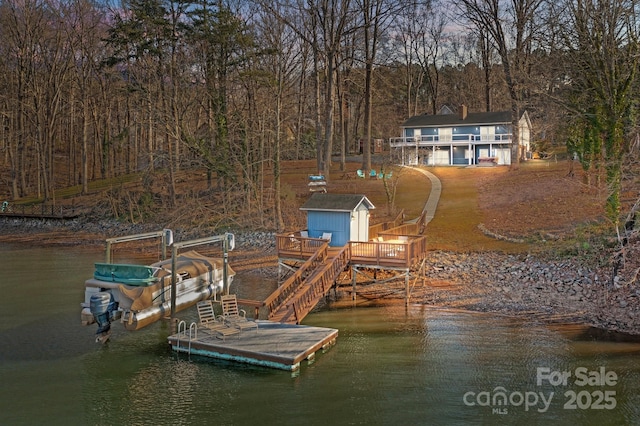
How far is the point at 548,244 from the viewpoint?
27.2 metres

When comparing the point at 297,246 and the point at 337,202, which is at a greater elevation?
the point at 337,202

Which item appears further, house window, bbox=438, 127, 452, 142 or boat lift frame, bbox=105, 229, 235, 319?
house window, bbox=438, 127, 452, 142

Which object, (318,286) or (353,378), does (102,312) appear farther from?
(353,378)

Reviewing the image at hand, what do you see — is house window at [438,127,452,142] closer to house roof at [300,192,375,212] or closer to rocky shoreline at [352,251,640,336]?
rocky shoreline at [352,251,640,336]

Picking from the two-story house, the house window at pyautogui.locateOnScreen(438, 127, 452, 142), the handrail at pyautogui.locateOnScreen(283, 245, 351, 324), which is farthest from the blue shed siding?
the house window at pyautogui.locateOnScreen(438, 127, 452, 142)

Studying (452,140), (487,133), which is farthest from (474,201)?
(452,140)

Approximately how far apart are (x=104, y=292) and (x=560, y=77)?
24.1 metres

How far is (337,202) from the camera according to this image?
25.1 meters

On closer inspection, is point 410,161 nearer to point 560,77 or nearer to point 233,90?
point 233,90

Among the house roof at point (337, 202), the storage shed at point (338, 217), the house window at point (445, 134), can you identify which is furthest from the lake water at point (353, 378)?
the house window at point (445, 134)

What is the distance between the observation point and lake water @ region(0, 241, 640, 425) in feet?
44.8

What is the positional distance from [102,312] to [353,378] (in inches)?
330

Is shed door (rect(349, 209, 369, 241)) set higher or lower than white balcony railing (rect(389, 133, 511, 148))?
lower

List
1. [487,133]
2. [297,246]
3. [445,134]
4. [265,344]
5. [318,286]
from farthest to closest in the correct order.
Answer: [445,134]
[487,133]
[297,246]
[318,286]
[265,344]
